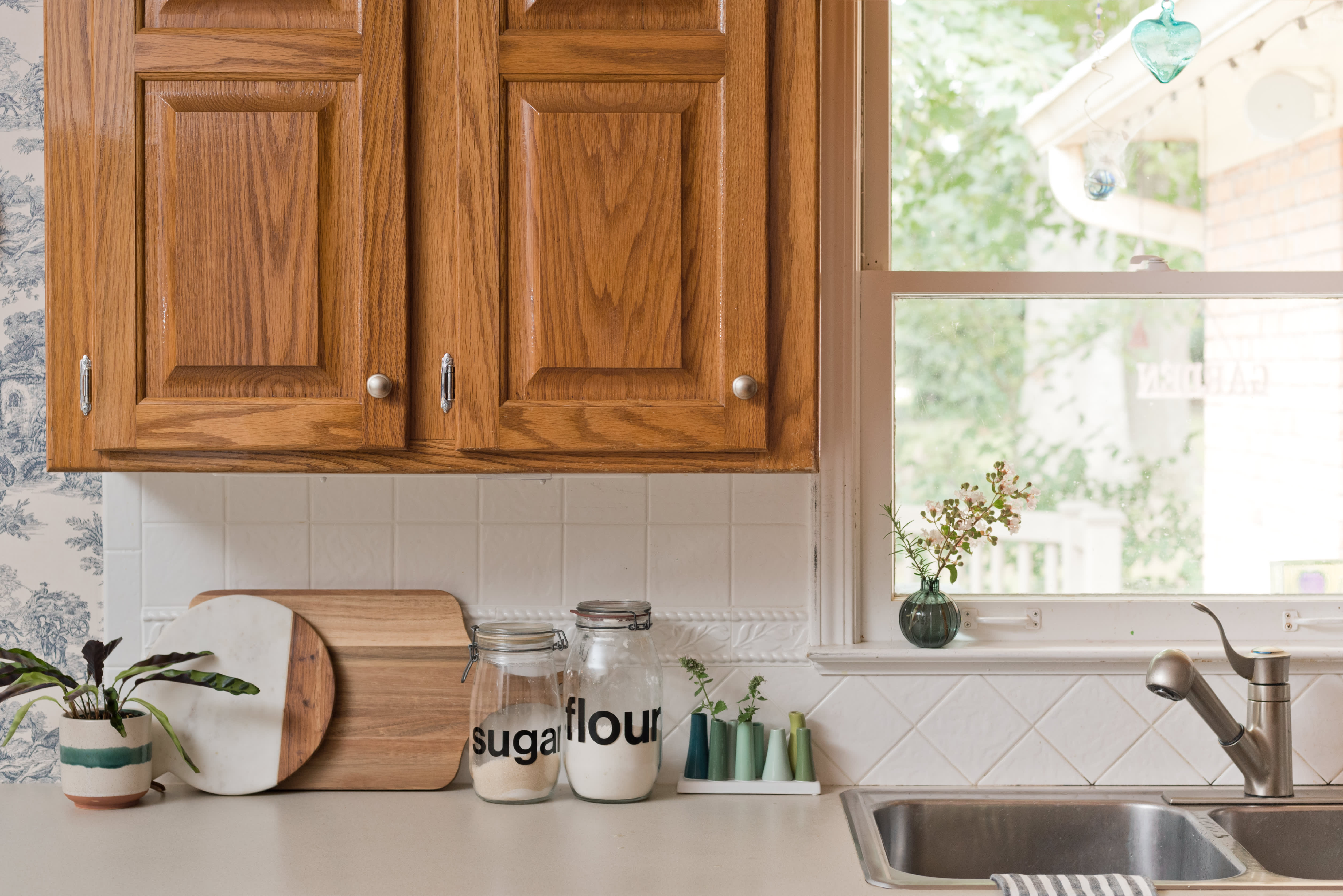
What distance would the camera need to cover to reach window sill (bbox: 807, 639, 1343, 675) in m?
1.66

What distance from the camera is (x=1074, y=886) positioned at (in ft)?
4.08

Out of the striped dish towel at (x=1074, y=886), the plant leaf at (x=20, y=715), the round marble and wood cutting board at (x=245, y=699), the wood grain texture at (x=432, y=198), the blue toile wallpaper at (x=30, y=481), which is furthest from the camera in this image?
the blue toile wallpaper at (x=30, y=481)

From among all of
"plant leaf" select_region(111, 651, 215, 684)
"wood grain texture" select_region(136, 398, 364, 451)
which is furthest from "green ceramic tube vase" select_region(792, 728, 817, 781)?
"plant leaf" select_region(111, 651, 215, 684)

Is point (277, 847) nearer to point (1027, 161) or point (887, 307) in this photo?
point (887, 307)

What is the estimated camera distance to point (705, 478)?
1.71 metres

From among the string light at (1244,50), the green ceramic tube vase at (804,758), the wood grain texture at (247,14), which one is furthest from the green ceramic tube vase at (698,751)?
the string light at (1244,50)

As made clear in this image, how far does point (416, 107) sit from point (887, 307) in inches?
31.8

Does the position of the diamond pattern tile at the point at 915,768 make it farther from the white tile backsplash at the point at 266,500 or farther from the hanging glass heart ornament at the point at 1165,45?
the hanging glass heart ornament at the point at 1165,45

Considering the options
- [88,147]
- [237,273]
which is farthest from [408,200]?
[88,147]

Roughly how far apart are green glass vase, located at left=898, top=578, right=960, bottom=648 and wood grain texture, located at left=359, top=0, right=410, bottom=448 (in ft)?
2.80

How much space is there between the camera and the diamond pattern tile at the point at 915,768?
1.68m

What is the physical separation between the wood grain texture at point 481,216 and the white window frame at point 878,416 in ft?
1.95

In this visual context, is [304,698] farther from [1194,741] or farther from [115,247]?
[1194,741]

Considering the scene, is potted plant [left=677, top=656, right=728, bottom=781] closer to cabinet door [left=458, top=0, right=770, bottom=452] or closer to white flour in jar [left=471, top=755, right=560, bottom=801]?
white flour in jar [left=471, top=755, right=560, bottom=801]
